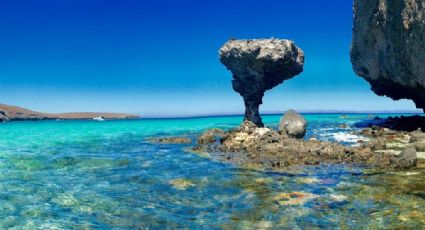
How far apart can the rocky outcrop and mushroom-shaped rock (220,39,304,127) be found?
8426mm

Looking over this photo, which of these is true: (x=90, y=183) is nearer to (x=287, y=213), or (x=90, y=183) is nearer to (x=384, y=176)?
(x=287, y=213)

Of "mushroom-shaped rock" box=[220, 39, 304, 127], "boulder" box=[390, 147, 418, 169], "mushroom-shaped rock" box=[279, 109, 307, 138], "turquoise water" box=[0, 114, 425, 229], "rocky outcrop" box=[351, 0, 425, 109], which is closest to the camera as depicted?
"turquoise water" box=[0, 114, 425, 229]

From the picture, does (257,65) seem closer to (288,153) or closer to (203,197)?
(288,153)

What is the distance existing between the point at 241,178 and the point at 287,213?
21.3 ft

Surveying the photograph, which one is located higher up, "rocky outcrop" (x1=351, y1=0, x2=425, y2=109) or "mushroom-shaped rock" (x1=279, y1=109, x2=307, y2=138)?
"rocky outcrop" (x1=351, y1=0, x2=425, y2=109)

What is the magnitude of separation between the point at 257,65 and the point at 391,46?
15.8 m

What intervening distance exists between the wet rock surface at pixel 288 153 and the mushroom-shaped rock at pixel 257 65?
16.1 meters

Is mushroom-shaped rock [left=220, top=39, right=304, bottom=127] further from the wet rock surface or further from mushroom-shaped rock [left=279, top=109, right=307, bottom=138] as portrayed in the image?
the wet rock surface

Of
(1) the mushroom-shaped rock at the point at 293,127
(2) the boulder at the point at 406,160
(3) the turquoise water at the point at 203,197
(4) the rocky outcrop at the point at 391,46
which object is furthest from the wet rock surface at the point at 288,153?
(4) the rocky outcrop at the point at 391,46

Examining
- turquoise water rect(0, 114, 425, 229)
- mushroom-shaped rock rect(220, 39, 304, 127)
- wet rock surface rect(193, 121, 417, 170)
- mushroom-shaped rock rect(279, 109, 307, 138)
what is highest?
mushroom-shaped rock rect(220, 39, 304, 127)

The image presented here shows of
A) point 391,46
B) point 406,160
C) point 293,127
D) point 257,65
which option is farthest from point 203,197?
point 257,65

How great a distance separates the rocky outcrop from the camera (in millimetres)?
35875

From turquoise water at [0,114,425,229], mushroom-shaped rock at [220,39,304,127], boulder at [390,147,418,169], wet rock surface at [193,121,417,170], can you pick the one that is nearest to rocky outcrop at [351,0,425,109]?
mushroom-shaped rock at [220,39,304,127]

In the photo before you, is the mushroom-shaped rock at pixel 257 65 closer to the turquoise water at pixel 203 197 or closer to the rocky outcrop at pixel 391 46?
the rocky outcrop at pixel 391 46
